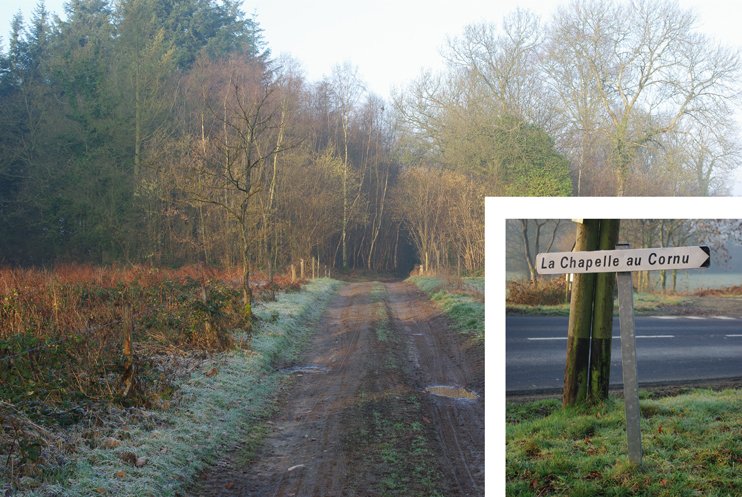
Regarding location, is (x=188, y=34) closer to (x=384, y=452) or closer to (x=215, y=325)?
(x=215, y=325)

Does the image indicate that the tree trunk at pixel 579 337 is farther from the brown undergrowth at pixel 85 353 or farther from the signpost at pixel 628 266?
the brown undergrowth at pixel 85 353

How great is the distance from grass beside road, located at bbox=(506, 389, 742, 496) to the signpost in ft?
0.42

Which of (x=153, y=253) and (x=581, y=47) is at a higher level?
(x=581, y=47)

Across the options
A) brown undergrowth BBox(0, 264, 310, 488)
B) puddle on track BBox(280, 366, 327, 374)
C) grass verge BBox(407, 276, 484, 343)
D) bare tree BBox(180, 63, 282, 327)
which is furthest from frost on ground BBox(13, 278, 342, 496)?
bare tree BBox(180, 63, 282, 327)

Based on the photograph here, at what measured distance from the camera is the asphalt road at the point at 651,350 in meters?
2.86

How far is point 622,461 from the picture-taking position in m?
2.79

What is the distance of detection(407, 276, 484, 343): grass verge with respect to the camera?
1292 centimetres

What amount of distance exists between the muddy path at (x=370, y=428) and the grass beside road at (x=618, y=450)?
99.7 inches

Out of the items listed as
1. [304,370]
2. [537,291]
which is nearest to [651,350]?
[537,291]

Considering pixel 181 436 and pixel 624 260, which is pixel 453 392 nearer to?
pixel 181 436

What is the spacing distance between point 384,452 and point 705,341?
3.76 m

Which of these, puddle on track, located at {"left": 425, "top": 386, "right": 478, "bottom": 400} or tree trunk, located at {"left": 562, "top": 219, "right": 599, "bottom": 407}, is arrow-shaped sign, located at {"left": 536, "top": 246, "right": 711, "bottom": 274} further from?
puddle on track, located at {"left": 425, "top": 386, "right": 478, "bottom": 400}

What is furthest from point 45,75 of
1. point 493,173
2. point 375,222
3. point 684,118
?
point 684,118

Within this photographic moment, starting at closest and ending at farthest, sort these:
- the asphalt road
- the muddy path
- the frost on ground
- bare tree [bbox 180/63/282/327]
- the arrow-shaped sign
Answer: the arrow-shaped sign < the asphalt road < the frost on ground < the muddy path < bare tree [bbox 180/63/282/327]
